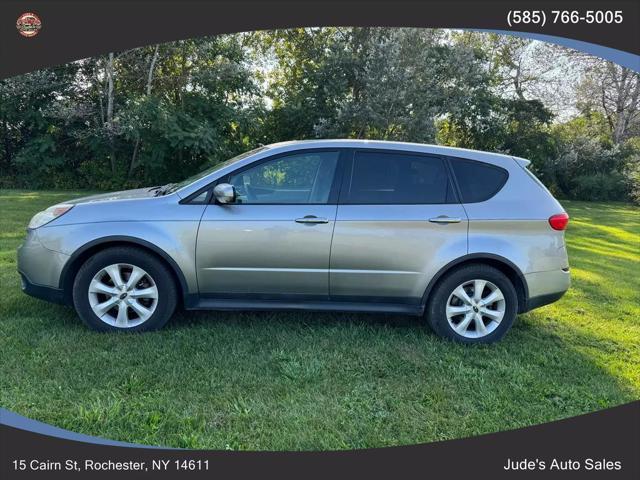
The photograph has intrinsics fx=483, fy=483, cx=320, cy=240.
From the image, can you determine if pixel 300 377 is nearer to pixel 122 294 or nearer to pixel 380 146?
pixel 122 294

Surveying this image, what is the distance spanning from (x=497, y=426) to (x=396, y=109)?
14263 millimetres

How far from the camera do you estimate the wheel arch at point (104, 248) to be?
12.8 feet

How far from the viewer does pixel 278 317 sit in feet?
14.7

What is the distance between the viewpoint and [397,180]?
13.4 ft

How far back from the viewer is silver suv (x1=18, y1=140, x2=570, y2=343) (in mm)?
3926

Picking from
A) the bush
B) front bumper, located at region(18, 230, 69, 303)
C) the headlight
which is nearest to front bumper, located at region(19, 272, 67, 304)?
front bumper, located at region(18, 230, 69, 303)

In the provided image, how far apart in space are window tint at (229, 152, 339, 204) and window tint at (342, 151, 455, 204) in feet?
0.71

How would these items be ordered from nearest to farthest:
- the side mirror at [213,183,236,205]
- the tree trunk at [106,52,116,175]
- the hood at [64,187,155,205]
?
the side mirror at [213,183,236,205], the hood at [64,187,155,205], the tree trunk at [106,52,116,175]

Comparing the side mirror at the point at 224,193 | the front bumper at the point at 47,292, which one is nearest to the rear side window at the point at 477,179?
the side mirror at the point at 224,193

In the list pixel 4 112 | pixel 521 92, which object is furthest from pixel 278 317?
pixel 521 92

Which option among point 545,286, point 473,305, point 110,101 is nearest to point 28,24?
point 473,305

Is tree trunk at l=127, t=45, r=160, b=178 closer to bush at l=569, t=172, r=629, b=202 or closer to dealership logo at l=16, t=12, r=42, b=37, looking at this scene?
dealership logo at l=16, t=12, r=42, b=37

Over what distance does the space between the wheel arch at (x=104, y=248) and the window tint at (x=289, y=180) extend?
0.77 meters

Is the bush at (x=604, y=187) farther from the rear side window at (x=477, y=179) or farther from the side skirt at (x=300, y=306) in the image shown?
the side skirt at (x=300, y=306)
